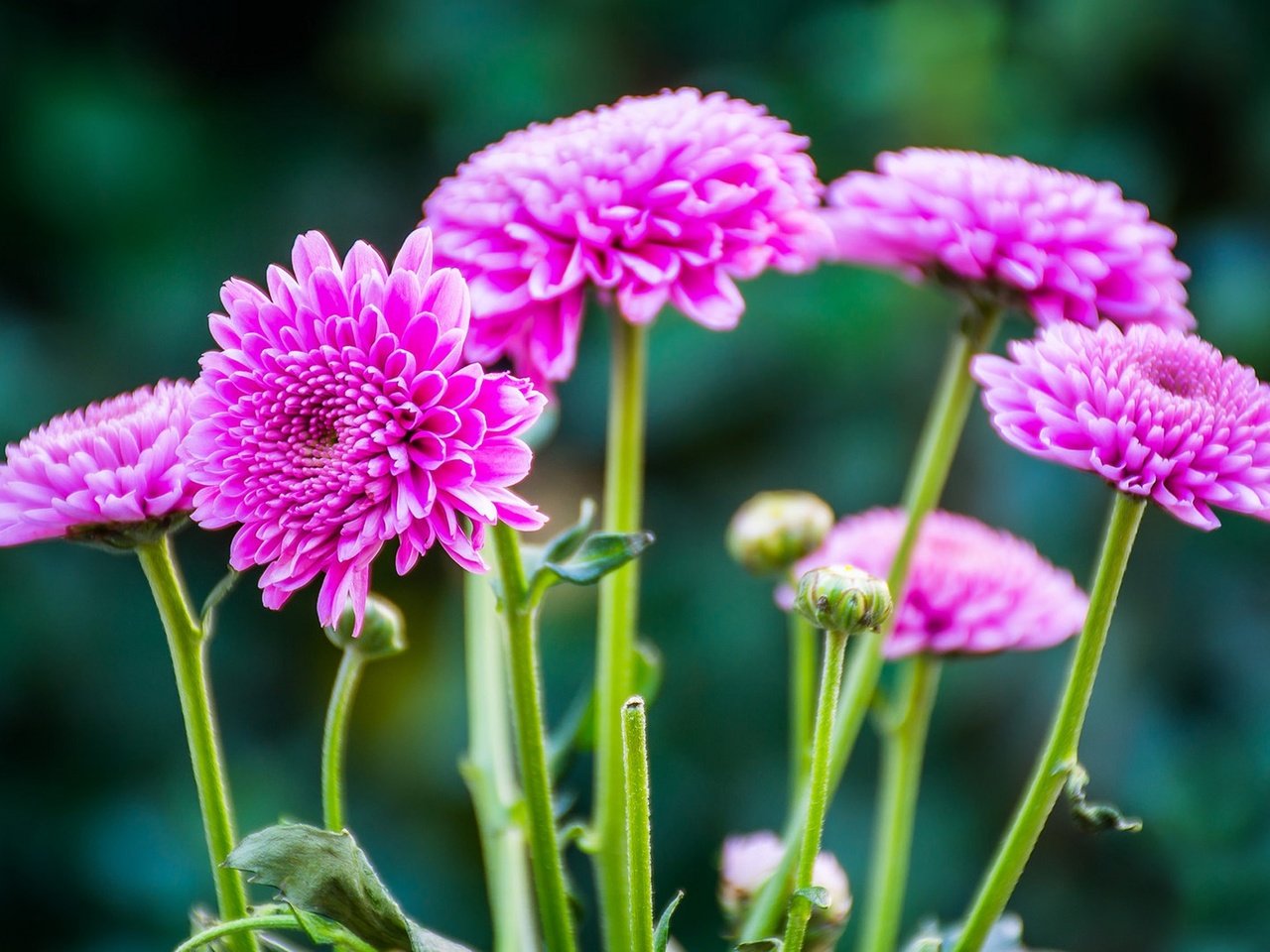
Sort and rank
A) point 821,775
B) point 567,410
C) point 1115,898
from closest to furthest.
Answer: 1. point 821,775
2. point 1115,898
3. point 567,410

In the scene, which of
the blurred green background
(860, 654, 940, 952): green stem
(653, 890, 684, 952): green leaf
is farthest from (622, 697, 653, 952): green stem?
the blurred green background

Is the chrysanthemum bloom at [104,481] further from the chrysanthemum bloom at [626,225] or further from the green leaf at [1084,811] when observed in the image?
the green leaf at [1084,811]

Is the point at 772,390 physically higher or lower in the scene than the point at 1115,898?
higher

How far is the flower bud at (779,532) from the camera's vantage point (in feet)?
1.35

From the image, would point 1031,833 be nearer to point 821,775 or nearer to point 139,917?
point 821,775

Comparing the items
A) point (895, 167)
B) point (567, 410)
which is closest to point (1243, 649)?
point (567, 410)

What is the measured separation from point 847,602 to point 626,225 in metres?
0.10

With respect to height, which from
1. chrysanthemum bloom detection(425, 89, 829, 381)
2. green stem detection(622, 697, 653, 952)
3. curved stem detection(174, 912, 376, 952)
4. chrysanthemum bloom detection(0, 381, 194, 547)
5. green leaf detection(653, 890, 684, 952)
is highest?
chrysanthemum bloom detection(425, 89, 829, 381)

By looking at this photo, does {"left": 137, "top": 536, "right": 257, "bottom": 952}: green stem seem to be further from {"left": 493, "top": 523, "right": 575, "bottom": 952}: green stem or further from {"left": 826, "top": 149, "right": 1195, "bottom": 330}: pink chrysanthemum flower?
{"left": 826, "top": 149, "right": 1195, "bottom": 330}: pink chrysanthemum flower

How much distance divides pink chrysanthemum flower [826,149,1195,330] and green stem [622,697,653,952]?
15cm

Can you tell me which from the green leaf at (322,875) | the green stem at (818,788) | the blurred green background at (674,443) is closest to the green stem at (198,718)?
the green leaf at (322,875)

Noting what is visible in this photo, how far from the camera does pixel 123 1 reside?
45.3 inches

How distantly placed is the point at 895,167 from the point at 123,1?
0.98 m

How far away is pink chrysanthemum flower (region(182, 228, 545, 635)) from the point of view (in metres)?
0.25
